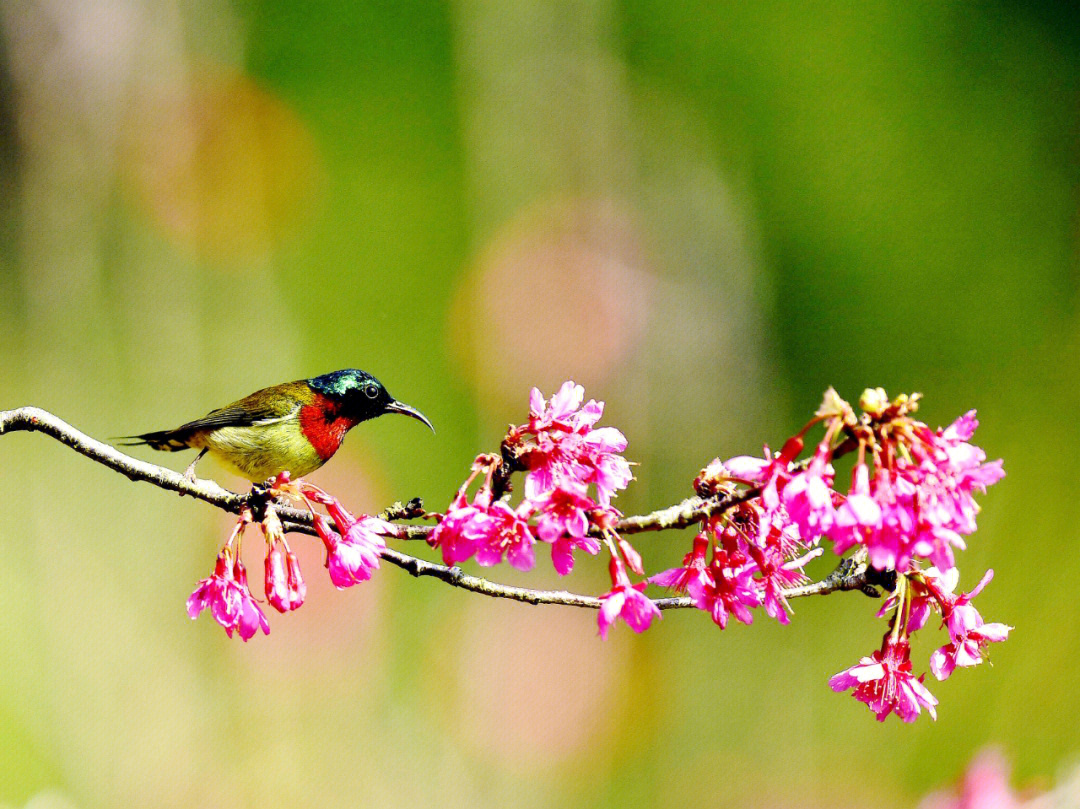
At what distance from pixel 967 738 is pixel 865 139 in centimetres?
318

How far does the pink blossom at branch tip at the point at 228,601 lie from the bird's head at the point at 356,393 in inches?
21.6

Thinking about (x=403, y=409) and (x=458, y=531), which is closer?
(x=458, y=531)

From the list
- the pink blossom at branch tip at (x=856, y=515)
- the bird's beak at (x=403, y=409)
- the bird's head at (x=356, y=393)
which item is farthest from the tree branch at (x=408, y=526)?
the bird's head at (x=356, y=393)

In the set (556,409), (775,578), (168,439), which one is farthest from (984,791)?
A: (168,439)

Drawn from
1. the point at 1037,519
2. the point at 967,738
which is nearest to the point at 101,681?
the point at 967,738

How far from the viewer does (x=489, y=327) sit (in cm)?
453

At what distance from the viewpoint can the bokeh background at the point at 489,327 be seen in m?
3.44

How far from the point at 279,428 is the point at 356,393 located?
0.18 meters

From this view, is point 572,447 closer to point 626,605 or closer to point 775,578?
point 626,605

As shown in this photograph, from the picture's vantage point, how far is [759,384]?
4953 mm

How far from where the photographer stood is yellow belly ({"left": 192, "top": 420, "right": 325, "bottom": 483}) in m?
1.74

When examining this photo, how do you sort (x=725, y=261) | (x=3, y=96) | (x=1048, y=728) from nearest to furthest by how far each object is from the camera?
(x=1048, y=728)
(x=3, y=96)
(x=725, y=261)

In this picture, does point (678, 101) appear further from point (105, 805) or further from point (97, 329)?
point (105, 805)

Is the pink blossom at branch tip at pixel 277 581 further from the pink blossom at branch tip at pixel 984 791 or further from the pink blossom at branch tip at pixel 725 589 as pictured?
the pink blossom at branch tip at pixel 984 791
